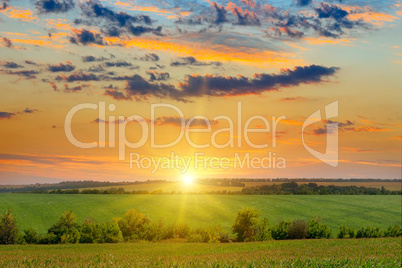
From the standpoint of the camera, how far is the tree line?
92.3 m

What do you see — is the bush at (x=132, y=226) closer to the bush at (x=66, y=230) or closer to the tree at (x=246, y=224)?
the bush at (x=66, y=230)

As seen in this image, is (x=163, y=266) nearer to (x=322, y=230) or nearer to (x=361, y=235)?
(x=322, y=230)

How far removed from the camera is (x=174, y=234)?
114375mm

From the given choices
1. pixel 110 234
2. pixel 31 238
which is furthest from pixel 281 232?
pixel 31 238

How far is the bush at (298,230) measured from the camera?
306 ft

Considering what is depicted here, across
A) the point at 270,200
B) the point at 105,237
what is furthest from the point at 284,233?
the point at 270,200

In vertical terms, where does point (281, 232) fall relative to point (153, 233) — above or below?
above

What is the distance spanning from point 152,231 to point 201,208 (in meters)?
53.2

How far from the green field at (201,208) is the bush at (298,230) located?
49.0 m

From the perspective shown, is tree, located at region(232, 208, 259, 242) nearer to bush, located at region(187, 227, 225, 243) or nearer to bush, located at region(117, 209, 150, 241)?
bush, located at region(187, 227, 225, 243)

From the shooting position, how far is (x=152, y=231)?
11144 centimetres

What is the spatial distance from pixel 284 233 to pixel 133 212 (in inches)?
1621

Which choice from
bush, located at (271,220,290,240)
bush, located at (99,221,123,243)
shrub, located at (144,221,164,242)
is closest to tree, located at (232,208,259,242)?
bush, located at (271,220,290,240)

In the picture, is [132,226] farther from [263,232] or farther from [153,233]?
[263,232]
